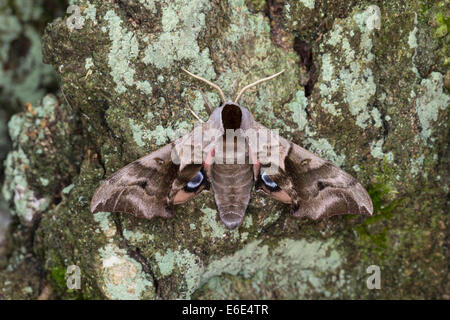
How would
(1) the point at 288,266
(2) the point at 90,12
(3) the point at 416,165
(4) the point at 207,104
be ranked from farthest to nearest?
(1) the point at 288,266
(3) the point at 416,165
(4) the point at 207,104
(2) the point at 90,12

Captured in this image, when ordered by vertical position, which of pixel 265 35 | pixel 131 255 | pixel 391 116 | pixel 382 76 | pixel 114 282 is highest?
pixel 265 35

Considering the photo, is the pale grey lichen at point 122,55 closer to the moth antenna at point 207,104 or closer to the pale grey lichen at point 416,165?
the moth antenna at point 207,104

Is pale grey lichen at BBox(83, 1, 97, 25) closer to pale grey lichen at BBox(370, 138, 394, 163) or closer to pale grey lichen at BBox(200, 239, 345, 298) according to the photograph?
pale grey lichen at BBox(200, 239, 345, 298)

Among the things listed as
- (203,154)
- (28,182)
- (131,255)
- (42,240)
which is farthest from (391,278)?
(28,182)

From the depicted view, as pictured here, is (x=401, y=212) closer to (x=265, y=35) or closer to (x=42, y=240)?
(x=265, y=35)

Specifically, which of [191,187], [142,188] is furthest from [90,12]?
[191,187]

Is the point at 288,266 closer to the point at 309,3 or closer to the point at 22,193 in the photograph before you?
the point at 309,3
